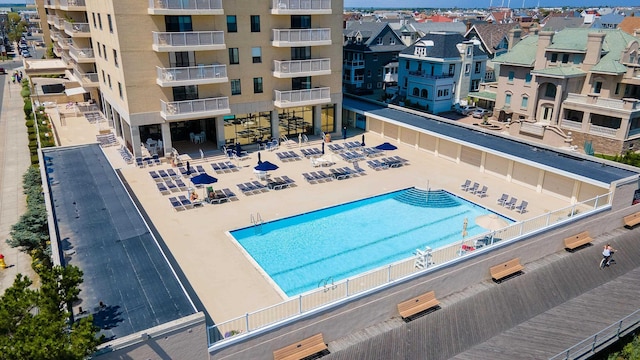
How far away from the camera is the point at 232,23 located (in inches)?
1299

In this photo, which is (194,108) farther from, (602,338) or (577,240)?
(602,338)

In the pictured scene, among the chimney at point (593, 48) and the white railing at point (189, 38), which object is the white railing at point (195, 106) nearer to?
the white railing at point (189, 38)

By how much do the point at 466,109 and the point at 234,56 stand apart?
33.2m

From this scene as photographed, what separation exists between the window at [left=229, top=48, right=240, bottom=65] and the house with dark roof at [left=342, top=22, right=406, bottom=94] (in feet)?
104

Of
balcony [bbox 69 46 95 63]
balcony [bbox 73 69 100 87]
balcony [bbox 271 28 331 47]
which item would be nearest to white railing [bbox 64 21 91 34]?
balcony [bbox 69 46 95 63]

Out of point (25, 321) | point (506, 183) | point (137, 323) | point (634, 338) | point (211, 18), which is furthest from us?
point (211, 18)

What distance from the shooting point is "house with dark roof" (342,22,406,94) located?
6303 centimetres

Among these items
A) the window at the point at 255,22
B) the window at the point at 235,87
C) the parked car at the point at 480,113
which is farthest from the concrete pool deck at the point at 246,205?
the parked car at the point at 480,113

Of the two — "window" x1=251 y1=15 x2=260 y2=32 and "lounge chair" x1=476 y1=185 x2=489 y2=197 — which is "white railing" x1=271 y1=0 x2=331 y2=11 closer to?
"window" x1=251 y1=15 x2=260 y2=32

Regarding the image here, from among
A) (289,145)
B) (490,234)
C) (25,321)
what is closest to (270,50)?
A: (289,145)

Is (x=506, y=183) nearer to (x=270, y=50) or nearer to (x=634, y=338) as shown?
(x=634, y=338)

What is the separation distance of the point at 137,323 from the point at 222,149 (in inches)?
901

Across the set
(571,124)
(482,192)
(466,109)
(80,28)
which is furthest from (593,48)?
(80,28)

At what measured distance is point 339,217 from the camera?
83.5 ft
